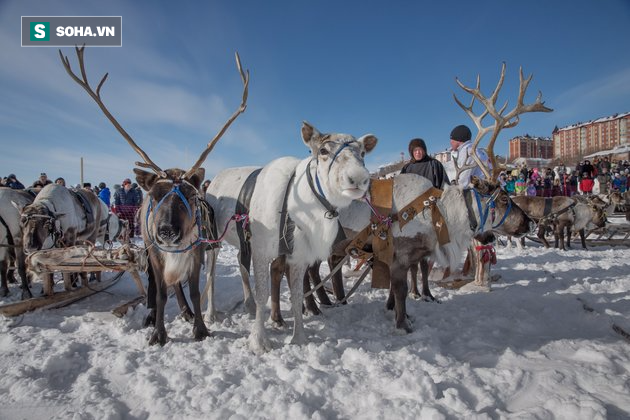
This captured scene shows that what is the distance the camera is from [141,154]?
10.5 feet

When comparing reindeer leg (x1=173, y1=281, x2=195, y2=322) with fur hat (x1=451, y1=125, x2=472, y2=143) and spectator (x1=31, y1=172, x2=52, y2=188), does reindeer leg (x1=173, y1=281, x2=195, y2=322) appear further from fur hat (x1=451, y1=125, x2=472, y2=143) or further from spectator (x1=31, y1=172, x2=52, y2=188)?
spectator (x1=31, y1=172, x2=52, y2=188)

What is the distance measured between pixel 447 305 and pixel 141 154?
4225 millimetres

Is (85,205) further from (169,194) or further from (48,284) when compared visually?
(169,194)

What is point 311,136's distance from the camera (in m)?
2.96

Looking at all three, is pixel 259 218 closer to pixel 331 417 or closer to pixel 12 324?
pixel 331 417

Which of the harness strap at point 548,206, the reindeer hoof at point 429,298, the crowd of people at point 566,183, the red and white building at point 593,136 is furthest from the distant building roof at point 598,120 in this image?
the reindeer hoof at point 429,298

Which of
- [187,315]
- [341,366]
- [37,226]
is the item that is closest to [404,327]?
[341,366]

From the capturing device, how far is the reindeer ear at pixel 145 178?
9.93ft

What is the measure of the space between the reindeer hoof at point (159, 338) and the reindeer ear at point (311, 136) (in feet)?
7.61

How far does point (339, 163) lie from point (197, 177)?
152 cm

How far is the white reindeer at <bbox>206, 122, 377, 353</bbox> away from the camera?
280 cm

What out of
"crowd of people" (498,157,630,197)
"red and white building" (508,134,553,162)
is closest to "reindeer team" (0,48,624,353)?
"crowd of people" (498,157,630,197)

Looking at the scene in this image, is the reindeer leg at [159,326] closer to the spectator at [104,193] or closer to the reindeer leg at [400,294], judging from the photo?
the reindeer leg at [400,294]

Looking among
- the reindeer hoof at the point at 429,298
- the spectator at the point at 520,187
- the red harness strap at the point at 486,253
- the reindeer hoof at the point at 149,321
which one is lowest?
the reindeer hoof at the point at 429,298
